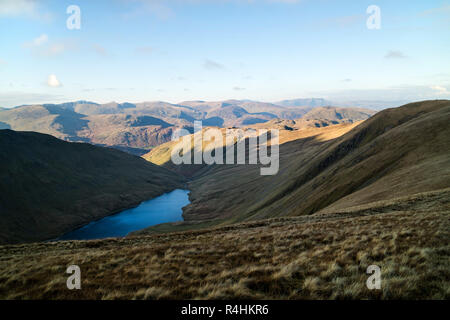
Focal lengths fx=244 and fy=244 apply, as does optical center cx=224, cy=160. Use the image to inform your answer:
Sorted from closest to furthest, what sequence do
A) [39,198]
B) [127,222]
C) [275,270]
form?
1. [275,270]
2. [39,198]
3. [127,222]

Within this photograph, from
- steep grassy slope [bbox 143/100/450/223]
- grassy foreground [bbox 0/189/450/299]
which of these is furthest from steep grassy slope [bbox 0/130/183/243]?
grassy foreground [bbox 0/189/450/299]

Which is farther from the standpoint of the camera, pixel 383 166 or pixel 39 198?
pixel 39 198

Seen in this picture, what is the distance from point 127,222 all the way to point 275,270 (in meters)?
167

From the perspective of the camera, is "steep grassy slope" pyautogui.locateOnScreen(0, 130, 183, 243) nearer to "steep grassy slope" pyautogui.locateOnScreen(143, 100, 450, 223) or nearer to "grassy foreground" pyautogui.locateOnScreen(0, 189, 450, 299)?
"steep grassy slope" pyautogui.locateOnScreen(143, 100, 450, 223)

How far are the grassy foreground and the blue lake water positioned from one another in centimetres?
13372

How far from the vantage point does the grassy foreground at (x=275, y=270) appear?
29.6ft

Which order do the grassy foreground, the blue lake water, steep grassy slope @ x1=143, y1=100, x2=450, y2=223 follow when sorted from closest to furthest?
the grassy foreground < steep grassy slope @ x1=143, y1=100, x2=450, y2=223 < the blue lake water

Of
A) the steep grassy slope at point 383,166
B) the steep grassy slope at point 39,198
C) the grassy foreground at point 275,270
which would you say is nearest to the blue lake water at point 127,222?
the steep grassy slope at point 39,198

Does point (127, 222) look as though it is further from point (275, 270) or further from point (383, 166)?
point (275, 270)

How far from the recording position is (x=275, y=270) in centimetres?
1138

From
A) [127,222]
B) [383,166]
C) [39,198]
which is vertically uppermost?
[383,166]

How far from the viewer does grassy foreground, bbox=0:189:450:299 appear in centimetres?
902

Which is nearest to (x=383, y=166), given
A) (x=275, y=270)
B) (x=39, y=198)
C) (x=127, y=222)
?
(x=275, y=270)
